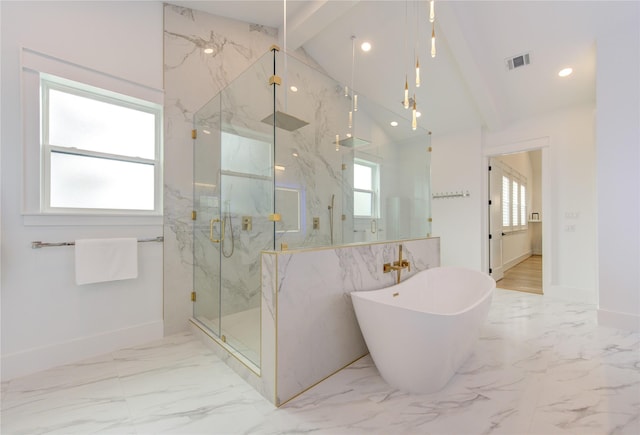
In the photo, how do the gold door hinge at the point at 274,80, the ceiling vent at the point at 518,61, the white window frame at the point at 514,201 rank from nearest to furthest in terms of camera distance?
the gold door hinge at the point at 274,80, the ceiling vent at the point at 518,61, the white window frame at the point at 514,201

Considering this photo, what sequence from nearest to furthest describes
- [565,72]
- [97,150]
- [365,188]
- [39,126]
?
[39,126]
[97,150]
[365,188]
[565,72]

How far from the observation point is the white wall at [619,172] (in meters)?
2.47

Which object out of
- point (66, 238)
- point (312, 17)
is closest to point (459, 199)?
point (312, 17)

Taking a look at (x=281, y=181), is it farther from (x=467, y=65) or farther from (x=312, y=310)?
(x=467, y=65)

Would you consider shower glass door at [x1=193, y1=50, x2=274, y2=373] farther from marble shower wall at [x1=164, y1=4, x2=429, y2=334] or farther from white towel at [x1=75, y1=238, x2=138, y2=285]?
white towel at [x1=75, y1=238, x2=138, y2=285]

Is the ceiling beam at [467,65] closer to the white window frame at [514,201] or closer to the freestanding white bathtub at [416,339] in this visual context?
the white window frame at [514,201]

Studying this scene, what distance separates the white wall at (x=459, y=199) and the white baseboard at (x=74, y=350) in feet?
14.2

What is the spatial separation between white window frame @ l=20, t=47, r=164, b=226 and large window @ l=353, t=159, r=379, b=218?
2006 millimetres

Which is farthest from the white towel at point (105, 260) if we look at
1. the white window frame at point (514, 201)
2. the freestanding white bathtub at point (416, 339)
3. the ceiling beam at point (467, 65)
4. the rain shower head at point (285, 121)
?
the white window frame at point (514, 201)

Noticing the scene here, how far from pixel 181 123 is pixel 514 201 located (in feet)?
21.1

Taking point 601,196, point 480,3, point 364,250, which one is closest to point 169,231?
point 364,250

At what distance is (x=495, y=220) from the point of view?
4613 mm

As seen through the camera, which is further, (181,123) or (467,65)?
(467,65)

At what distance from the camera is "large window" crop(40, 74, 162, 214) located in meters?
2.01
